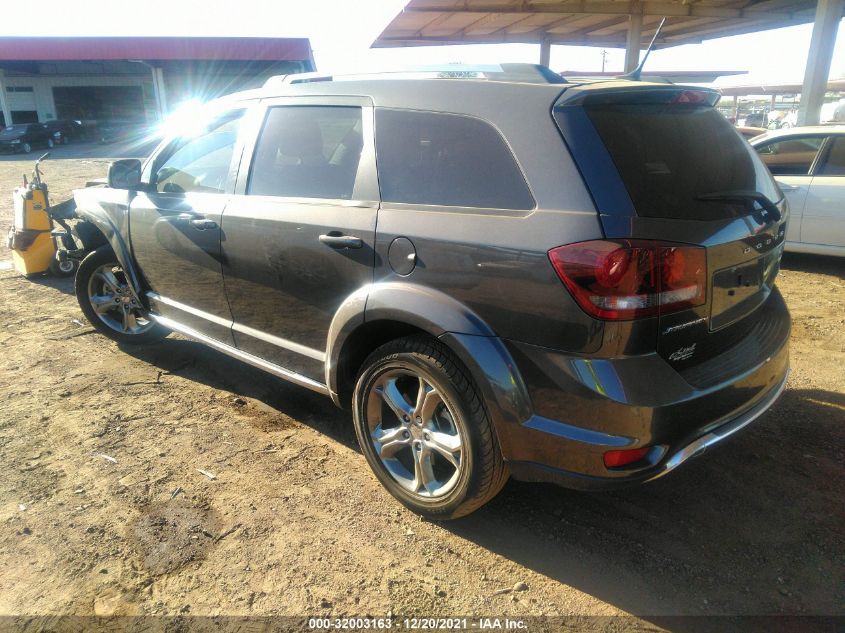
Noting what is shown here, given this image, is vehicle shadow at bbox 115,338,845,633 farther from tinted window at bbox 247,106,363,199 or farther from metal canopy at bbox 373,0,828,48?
metal canopy at bbox 373,0,828,48

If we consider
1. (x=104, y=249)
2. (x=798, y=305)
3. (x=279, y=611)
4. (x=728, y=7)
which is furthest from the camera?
(x=728, y=7)

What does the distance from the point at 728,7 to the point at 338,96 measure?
45.8ft

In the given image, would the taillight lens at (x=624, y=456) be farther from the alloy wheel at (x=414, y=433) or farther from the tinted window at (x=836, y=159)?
the tinted window at (x=836, y=159)

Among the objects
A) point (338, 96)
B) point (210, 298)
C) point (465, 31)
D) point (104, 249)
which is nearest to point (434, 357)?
point (338, 96)

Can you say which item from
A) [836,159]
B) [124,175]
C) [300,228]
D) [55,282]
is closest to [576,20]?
[836,159]

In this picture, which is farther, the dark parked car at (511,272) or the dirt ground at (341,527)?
the dirt ground at (341,527)

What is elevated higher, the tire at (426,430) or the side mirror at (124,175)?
the side mirror at (124,175)

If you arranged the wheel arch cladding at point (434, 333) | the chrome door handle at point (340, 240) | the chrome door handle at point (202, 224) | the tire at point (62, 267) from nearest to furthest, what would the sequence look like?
the wheel arch cladding at point (434, 333) < the chrome door handle at point (340, 240) < the chrome door handle at point (202, 224) < the tire at point (62, 267)

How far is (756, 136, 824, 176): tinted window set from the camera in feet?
→ 21.6

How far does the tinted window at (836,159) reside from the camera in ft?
20.9

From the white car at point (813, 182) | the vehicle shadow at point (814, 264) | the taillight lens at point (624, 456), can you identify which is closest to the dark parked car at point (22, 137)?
the white car at point (813, 182)

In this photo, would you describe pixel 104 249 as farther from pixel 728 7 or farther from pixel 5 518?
pixel 728 7

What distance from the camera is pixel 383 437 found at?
2.92 meters

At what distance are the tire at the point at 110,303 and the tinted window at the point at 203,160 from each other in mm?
1086
